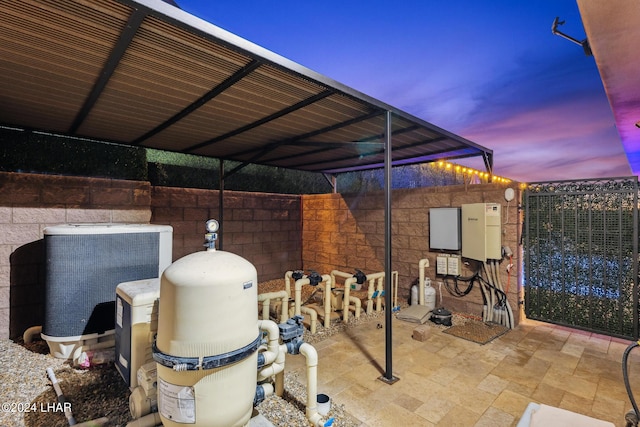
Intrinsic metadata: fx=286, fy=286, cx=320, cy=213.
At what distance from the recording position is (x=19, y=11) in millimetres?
1682

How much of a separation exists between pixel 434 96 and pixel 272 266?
9675 mm

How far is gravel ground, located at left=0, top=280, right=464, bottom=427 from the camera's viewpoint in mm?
2115

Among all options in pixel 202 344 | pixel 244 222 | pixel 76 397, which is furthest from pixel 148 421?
pixel 244 222

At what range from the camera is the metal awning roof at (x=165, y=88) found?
5.94 ft

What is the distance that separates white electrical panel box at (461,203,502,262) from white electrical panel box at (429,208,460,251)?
21 centimetres

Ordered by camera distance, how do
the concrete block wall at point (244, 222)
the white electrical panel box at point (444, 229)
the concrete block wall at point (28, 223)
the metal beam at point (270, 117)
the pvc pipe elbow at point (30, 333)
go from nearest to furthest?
the metal beam at point (270, 117) < the pvc pipe elbow at point (30, 333) < the concrete block wall at point (28, 223) < the white electrical panel box at point (444, 229) < the concrete block wall at point (244, 222)

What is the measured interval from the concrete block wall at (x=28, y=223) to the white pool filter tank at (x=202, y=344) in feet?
11.2

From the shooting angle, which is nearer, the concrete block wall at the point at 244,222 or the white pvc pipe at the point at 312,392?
the white pvc pipe at the point at 312,392

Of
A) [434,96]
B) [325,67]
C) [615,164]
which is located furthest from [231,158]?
[325,67]

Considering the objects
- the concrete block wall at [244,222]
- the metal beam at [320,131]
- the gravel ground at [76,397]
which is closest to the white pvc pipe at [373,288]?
the gravel ground at [76,397]

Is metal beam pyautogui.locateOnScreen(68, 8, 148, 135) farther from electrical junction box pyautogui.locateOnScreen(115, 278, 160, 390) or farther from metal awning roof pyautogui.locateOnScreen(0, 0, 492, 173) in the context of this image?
electrical junction box pyautogui.locateOnScreen(115, 278, 160, 390)

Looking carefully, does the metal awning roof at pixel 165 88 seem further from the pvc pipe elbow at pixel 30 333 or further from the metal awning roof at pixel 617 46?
the pvc pipe elbow at pixel 30 333

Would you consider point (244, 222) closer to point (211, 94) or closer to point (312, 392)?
point (211, 94)

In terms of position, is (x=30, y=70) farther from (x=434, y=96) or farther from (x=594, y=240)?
(x=434, y=96)
